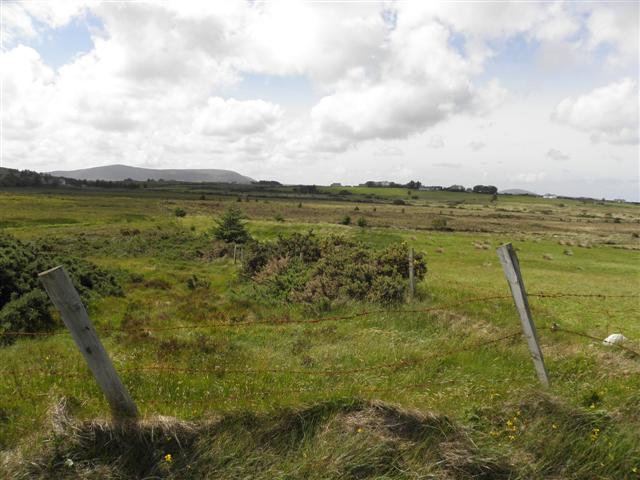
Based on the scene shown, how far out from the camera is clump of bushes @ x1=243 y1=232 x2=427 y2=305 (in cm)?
1289

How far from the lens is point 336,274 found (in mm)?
14859

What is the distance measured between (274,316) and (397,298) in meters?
4.17

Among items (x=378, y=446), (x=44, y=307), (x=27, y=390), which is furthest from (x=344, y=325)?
Answer: (x=44, y=307)

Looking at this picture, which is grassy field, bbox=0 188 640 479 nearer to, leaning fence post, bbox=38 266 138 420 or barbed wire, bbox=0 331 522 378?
barbed wire, bbox=0 331 522 378

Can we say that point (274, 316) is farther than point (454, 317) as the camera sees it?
Yes

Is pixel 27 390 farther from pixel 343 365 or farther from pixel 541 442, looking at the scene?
pixel 541 442

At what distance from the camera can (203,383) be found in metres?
5.73

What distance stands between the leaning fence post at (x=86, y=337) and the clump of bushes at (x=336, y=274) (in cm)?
827

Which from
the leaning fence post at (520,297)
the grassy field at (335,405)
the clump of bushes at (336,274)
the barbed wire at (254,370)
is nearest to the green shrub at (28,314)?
the grassy field at (335,405)

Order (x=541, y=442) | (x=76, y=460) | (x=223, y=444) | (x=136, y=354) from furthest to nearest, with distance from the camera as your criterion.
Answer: (x=136, y=354)
(x=541, y=442)
(x=223, y=444)
(x=76, y=460)

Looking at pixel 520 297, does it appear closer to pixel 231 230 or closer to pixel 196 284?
pixel 196 284

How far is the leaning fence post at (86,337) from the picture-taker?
404cm

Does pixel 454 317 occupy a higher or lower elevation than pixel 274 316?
higher

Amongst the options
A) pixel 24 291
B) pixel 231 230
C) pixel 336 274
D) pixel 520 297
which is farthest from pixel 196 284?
pixel 520 297
